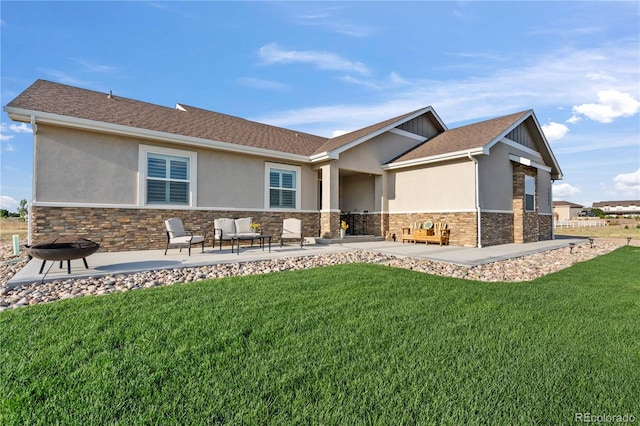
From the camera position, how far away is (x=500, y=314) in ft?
11.7

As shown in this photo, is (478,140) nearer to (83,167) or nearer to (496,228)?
(496,228)

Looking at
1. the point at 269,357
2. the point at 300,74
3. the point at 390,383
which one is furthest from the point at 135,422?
the point at 300,74

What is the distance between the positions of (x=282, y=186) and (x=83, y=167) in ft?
19.6

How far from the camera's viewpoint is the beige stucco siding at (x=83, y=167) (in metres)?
7.38

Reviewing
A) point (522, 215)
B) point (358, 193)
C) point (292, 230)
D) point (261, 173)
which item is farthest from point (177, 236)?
point (522, 215)

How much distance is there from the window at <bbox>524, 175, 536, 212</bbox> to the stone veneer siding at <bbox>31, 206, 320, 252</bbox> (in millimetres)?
12317

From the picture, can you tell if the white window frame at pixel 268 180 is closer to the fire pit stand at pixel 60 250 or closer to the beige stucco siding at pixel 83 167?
the beige stucco siding at pixel 83 167

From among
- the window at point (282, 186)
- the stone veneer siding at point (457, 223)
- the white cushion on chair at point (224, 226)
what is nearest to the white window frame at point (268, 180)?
the window at point (282, 186)

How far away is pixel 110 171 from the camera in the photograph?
8.20 meters

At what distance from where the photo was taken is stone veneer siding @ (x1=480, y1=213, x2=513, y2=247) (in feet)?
36.0

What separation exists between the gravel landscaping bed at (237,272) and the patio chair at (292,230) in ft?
7.83

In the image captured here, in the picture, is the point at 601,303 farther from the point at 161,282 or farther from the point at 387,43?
the point at 387,43

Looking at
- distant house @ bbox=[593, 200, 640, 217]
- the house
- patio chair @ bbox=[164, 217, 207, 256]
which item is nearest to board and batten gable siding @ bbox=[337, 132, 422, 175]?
the house

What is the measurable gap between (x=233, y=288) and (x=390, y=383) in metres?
2.89
